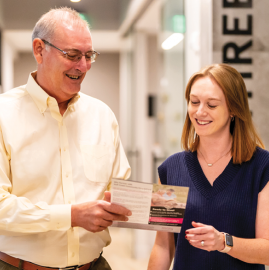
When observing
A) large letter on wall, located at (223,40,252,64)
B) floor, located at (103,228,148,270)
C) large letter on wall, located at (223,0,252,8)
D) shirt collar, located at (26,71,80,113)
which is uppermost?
large letter on wall, located at (223,0,252,8)

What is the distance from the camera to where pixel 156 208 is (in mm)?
1433

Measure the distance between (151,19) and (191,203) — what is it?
11.2ft

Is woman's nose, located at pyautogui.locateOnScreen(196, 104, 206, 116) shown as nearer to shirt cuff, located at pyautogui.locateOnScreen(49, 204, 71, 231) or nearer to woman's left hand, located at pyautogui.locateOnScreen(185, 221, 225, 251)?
woman's left hand, located at pyautogui.locateOnScreen(185, 221, 225, 251)

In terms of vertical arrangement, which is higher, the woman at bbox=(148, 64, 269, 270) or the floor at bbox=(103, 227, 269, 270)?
the woman at bbox=(148, 64, 269, 270)

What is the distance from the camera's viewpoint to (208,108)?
5.29ft

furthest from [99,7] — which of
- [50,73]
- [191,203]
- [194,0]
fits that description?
[191,203]

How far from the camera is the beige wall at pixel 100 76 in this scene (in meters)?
3.06

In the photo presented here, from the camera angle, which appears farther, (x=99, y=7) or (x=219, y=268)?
(x=99, y=7)

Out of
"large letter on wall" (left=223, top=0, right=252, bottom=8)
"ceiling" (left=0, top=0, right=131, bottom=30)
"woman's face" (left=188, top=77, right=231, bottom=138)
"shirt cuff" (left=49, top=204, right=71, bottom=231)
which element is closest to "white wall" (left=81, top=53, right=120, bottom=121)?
"ceiling" (left=0, top=0, right=131, bottom=30)

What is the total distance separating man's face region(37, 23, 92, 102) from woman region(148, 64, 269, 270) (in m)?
0.55

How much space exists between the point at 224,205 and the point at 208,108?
44cm

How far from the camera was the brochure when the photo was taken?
4.55 ft

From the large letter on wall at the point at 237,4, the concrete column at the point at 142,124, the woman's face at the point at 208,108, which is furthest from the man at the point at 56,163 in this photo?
the concrete column at the point at 142,124

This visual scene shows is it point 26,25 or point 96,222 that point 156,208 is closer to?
point 96,222
